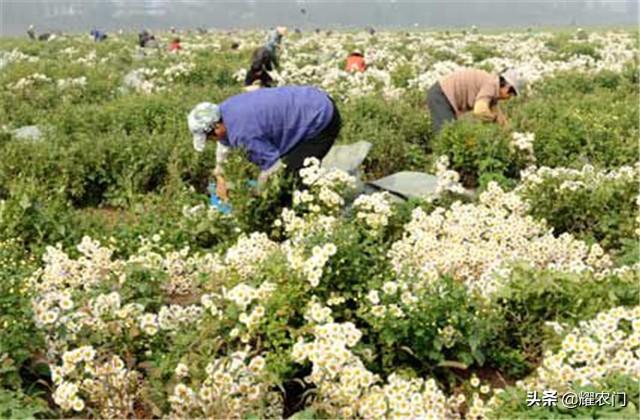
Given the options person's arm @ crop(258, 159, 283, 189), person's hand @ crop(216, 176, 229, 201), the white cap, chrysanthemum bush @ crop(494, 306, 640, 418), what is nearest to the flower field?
chrysanthemum bush @ crop(494, 306, 640, 418)

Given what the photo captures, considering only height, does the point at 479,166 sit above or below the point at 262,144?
below

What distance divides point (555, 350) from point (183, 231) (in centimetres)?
349

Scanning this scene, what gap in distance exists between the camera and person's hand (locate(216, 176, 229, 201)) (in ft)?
23.1

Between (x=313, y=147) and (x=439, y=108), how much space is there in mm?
2857

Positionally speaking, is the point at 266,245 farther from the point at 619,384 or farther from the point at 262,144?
the point at 619,384

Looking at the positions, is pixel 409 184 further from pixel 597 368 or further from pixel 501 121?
pixel 597 368

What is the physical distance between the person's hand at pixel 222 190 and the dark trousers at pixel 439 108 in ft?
11.2

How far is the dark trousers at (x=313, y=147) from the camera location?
719 cm

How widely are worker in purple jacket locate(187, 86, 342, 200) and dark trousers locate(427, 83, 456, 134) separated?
2.53 metres

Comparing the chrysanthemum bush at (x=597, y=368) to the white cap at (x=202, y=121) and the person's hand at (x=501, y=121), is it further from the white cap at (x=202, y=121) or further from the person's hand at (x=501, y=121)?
the person's hand at (x=501, y=121)

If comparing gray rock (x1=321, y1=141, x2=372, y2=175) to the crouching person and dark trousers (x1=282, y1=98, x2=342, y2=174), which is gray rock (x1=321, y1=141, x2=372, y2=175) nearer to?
the crouching person

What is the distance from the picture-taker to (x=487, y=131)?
8.62 m

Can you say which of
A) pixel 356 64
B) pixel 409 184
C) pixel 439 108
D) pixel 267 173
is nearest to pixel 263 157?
pixel 267 173

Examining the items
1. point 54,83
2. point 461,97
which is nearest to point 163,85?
point 54,83
